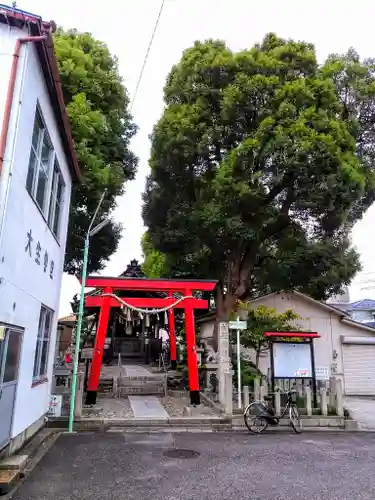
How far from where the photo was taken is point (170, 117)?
1875 cm

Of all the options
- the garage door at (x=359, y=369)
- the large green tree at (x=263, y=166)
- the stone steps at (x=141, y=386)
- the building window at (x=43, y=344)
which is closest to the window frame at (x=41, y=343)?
the building window at (x=43, y=344)

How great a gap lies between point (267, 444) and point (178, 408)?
4.60 metres

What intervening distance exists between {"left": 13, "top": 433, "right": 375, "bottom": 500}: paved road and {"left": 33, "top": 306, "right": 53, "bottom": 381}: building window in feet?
5.32

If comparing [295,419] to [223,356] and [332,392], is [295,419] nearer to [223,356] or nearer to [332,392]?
[332,392]

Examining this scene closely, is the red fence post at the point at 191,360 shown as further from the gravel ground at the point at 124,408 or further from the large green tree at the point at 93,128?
the large green tree at the point at 93,128

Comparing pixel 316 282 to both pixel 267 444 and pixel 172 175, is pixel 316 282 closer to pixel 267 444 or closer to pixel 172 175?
pixel 172 175

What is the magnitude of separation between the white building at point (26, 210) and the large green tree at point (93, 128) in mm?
5522

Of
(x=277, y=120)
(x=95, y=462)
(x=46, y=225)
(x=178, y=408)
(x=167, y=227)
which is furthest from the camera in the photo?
(x=167, y=227)

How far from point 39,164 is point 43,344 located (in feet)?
14.1

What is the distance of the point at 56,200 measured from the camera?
34.1 feet

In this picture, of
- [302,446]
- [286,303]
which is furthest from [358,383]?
[302,446]

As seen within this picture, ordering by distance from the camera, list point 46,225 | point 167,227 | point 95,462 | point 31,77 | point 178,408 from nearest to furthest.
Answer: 1. point 31,77
2. point 95,462
3. point 46,225
4. point 178,408
5. point 167,227

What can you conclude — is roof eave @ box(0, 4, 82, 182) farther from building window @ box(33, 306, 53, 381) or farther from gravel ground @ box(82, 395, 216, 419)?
gravel ground @ box(82, 395, 216, 419)

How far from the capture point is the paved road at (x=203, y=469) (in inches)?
228
